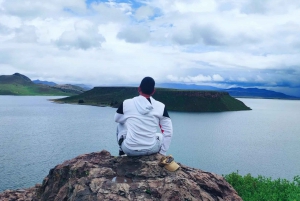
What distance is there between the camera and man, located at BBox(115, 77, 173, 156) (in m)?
9.64

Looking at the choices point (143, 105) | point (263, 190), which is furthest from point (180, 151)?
point (143, 105)

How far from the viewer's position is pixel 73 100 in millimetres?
199000

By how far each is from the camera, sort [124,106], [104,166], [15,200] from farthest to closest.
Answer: [15,200] < [104,166] < [124,106]

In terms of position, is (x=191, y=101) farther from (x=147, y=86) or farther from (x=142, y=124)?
(x=142, y=124)

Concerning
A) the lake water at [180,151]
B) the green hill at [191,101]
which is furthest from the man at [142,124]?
the green hill at [191,101]

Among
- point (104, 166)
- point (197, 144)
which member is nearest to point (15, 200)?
point (104, 166)

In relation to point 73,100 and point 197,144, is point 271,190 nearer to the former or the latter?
point 197,144

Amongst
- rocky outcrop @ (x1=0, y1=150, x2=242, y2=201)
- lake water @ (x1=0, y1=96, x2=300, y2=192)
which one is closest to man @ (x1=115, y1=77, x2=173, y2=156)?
rocky outcrop @ (x1=0, y1=150, x2=242, y2=201)

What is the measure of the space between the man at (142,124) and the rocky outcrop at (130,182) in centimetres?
58

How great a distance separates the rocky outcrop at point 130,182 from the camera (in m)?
9.14

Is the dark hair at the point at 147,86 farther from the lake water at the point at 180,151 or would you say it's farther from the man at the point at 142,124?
the lake water at the point at 180,151

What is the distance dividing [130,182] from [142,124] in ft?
5.77

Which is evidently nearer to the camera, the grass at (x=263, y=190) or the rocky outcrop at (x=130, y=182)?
the rocky outcrop at (x=130, y=182)

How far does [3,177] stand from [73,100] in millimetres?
169464
